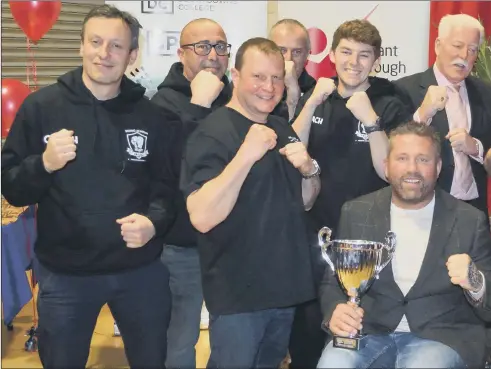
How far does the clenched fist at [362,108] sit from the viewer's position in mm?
Result: 2811

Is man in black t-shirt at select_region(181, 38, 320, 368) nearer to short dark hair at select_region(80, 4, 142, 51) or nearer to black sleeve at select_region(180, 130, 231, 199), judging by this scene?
black sleeve at select_region(180, 130, 231, 199)

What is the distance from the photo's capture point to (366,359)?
8.24 ft

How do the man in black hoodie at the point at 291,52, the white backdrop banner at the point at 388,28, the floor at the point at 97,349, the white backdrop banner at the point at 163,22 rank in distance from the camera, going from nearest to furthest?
1. the man in black hoodie at the point at 291,52
2. the floor at the point at 97,349
3. the white backdrop banner at the point at 163,22
4. the white backdrop banner at the point at 388,28

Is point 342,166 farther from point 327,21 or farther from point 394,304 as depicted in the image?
point 327,21

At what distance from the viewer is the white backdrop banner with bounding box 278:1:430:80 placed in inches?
203

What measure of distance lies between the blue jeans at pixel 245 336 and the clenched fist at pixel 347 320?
16 centimetres

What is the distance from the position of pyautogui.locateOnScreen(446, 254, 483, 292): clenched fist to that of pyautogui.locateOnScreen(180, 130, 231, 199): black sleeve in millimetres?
835

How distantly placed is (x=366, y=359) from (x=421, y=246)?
459 mm

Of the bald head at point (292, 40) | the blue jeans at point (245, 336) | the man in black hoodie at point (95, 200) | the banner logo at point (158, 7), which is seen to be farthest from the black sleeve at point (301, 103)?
the banner logo at point (158, 7)

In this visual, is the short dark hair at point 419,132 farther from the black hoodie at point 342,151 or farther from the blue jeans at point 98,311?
the blue jeans at point 98,311

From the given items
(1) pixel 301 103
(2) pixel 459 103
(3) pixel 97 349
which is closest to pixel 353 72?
(1) pixel 301 103

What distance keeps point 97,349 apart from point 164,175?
2.02m

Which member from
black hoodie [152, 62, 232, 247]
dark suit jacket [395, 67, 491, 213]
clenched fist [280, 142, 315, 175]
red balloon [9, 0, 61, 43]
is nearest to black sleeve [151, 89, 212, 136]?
black hoodie [152, 62, 232, 247]

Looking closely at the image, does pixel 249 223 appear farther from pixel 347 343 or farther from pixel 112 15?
pixel 112 15
